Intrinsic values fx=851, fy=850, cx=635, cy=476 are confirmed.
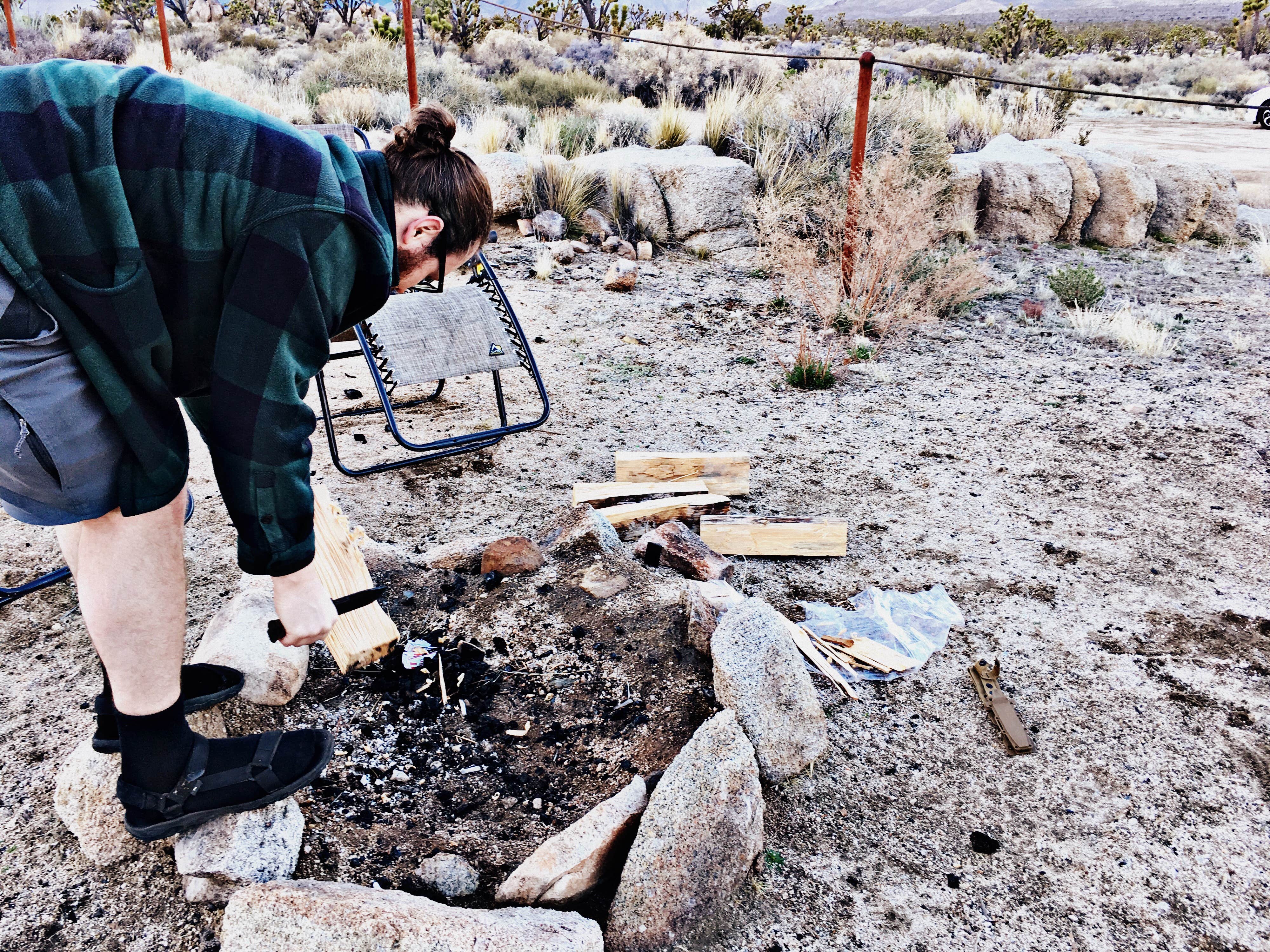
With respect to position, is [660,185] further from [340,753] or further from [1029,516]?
[340,753]

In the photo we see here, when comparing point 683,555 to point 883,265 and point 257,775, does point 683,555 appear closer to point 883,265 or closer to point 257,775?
point 257,775

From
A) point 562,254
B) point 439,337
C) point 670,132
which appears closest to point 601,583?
point 439,337

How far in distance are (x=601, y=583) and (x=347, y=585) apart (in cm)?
73

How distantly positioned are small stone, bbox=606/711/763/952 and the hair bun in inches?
50.5

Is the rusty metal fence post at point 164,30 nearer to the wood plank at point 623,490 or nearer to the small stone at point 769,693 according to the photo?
the wood plank at point 623,490

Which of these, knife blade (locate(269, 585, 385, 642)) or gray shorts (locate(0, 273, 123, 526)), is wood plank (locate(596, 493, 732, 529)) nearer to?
knife blade (locate(269, 585, 385, 642))

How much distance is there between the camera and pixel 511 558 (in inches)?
102

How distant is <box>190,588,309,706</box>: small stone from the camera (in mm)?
2018

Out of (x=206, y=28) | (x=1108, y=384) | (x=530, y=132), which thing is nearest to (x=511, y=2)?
(x=206, y=28)

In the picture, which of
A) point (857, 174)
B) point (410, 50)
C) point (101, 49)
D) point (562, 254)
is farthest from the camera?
point (101, 49)

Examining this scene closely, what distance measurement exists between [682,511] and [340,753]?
1.60 m

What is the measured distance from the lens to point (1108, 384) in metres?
4.71

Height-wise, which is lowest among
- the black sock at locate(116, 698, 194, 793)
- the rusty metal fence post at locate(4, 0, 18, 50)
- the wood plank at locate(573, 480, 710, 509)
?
the wood plank at locate(573, 480, 710, 509)

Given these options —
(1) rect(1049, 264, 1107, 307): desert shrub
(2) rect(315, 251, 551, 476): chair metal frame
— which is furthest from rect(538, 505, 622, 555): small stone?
(1) rect(1049, 264, 1107, 307): desert shrub
